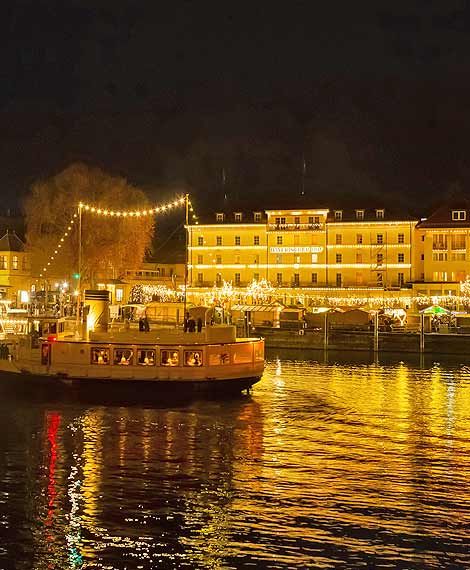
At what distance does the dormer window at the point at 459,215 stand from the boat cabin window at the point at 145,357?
214 feet

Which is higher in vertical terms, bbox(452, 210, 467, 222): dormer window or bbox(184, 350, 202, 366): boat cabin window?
bbox(452, 210, 467, 222): dormer window

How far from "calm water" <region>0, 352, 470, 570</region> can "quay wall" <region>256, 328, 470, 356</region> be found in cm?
2791

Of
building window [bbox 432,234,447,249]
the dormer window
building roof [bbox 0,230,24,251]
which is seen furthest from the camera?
building roof [bbox 0,230,24,251]

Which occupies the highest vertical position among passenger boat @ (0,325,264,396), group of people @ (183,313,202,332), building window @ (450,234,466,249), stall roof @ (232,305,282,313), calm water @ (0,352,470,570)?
building window @ (450,234,466,249)

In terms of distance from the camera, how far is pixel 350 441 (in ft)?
92.0

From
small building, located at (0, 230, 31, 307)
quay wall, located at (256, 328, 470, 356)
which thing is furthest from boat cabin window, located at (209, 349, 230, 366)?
small building, located at (0, 230, 31, 307)

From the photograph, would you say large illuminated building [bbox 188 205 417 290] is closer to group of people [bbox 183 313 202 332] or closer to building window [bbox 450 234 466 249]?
building window [bbox 450 234 466 249]

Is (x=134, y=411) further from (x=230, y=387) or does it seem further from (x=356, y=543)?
(x=356, y=543)

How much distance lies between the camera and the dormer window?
95062 mm

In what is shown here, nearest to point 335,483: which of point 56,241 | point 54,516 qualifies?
point 54,516

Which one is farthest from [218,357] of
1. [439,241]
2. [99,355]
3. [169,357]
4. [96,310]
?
[439,241]

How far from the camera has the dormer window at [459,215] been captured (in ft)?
312

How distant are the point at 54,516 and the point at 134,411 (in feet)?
50.4

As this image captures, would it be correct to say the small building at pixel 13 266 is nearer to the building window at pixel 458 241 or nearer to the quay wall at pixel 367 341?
the quay wall at pixel 367 341
